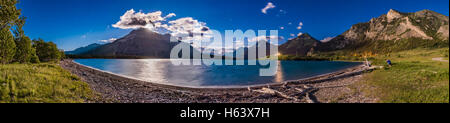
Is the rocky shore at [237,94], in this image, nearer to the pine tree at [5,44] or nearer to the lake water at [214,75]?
the lake water at [214,75]

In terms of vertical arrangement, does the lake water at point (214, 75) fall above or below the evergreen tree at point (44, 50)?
below

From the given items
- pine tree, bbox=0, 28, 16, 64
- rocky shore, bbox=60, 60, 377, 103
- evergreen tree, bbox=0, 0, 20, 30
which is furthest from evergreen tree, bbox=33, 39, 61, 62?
rocky shore, bbox=60, 60, 377, 103

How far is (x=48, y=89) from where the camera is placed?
741cm

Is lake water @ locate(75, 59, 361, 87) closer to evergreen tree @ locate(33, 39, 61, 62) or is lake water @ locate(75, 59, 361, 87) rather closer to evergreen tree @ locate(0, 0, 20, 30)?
evergreen tree @ locate(0, 0, 20, 30)

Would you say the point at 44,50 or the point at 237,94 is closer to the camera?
the point at 237,94

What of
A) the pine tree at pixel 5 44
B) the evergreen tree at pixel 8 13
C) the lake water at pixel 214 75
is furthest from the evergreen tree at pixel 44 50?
the evergreen tree at pixel 8 13

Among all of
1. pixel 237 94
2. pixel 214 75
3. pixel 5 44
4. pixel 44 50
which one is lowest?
pixel 214 75

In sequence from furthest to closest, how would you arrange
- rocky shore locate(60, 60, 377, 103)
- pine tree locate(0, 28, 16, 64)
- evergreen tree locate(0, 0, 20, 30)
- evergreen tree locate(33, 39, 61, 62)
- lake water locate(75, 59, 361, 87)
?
evergreen tree locate(33, 39, 61, 62), lake water locate(75, 59, 361, 87), pine tree locate(0, 28, 16, 64), evergreen tree locate(0, 0, 20, 30), rocky shore locate(60, 60, 377, 103)

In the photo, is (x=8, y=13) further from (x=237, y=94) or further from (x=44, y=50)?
(x=44, y=50)

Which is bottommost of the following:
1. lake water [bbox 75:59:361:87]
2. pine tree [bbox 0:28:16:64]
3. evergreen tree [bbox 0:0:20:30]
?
lake water [bbox 75:59:361:87]

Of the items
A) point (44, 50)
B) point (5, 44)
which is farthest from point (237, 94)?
point (44, 50)

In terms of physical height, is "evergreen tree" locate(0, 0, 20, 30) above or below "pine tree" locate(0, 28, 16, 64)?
above
